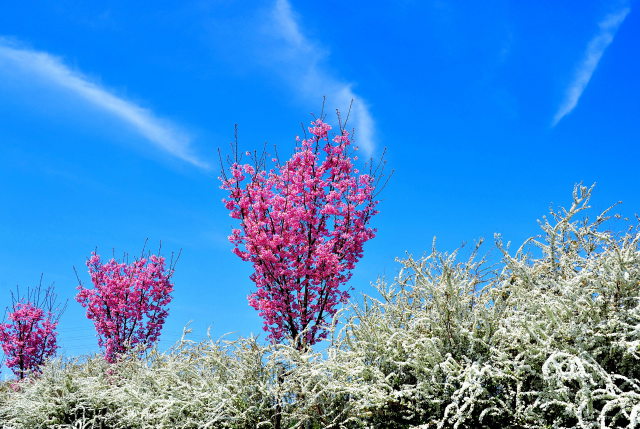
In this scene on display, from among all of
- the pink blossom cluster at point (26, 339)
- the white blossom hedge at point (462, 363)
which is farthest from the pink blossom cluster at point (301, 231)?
the pink blossom cluster at point (26, 339)

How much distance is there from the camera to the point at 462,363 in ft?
16.0

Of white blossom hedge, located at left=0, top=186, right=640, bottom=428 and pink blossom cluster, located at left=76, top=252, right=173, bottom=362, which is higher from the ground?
pink blossom cluster, located at left=76, top=252, right=173, bottom=362

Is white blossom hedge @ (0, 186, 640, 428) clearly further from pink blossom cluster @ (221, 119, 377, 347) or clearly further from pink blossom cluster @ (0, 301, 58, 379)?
pink blossom cluster @ (0, 301, 58, 379)

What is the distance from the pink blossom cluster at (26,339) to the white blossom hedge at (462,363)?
15284 millimetres

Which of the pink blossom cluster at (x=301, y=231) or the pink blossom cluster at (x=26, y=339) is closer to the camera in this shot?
the pink blossom cluster at (x=301, y=231)

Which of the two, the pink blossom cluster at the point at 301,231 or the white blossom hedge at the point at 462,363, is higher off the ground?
the pink blossom cluster at the point at 301,231

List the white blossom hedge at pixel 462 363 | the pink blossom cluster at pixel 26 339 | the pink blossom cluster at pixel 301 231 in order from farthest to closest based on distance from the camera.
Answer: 1. the pink blossom cluster at pixel 26 339
2. the pink blossom cluster at pixel 301 231
3. the white blossom hedge at pixel 462 363

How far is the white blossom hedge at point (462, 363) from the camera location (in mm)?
4453

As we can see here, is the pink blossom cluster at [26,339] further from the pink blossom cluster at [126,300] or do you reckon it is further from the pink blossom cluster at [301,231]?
the pink blossom cluster at [301,231]

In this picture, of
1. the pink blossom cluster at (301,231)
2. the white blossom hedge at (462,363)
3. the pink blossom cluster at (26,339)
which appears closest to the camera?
the white blossom hedge at (462,363)

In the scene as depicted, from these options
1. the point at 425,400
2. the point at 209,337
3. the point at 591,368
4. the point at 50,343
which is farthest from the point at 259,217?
the point at 50,343

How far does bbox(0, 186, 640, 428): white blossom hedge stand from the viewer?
4453mm

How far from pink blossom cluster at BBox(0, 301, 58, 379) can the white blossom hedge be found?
15.3m

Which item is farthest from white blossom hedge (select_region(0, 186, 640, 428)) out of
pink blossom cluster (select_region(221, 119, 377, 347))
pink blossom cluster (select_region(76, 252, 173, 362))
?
pink blossom cluster (select_region(76, 252, 173, 362))
